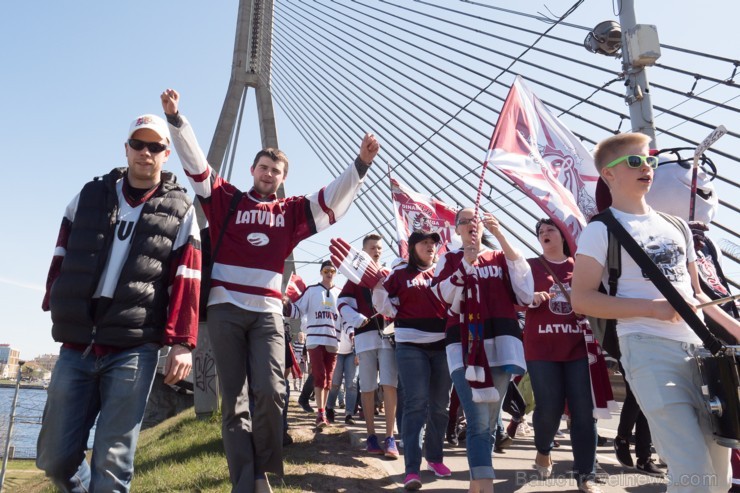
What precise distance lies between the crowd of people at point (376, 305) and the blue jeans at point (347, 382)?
2.43 meters

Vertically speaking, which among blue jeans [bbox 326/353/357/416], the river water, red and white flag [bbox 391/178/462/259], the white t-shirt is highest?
red and white flag [bbox 391/178/462/259]

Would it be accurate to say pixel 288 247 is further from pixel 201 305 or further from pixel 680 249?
pixel 680 249

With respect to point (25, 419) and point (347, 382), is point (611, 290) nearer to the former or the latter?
point (347, 382)

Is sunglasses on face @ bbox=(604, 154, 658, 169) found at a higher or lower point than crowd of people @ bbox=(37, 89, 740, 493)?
higher

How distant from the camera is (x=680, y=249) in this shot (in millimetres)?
2260

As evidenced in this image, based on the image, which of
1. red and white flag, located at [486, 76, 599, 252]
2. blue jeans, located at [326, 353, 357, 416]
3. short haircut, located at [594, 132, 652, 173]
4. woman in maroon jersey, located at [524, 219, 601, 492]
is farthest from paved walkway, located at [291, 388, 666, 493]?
short haircut, located at [594, 132, 652, 173]

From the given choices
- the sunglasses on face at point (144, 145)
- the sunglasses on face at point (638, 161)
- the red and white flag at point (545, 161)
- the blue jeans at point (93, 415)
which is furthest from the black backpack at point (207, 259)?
the sunglasses on face at point (638, 161)

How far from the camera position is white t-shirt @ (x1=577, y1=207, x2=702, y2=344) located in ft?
7.09

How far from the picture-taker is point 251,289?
3.07 m

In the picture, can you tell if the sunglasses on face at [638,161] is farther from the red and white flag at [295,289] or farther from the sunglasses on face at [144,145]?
the red and white flag at [295,289]

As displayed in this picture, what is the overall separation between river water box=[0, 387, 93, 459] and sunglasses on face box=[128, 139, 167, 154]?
116 centimetres

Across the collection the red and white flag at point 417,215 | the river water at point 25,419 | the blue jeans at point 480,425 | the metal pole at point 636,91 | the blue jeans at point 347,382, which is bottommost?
the river water at point 25,419

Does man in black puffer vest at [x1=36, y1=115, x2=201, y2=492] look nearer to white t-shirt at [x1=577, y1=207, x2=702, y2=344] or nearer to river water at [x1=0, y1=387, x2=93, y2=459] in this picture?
river water at [x1=0, y1=387, x2=93, y2=459]

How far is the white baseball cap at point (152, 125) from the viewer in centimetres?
272
